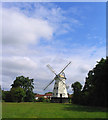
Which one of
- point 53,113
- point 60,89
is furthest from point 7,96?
point 53,113

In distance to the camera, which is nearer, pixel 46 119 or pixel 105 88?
pixel 46 119

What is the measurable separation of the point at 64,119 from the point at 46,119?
1353 mm

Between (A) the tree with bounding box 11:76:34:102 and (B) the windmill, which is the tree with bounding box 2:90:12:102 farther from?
(B) the windmill

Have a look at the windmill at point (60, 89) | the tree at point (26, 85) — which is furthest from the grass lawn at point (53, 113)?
the tree at point (26, 85)

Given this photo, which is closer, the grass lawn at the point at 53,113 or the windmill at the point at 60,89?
the grass lawn at the point at 53,113

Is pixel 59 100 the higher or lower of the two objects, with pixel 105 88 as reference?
lower

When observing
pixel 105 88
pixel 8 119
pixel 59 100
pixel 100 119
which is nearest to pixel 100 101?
pixel 105 88

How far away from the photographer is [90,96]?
1364 inches

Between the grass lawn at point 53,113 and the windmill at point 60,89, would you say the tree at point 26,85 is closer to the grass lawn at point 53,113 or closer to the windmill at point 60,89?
the windmill at point 60,89

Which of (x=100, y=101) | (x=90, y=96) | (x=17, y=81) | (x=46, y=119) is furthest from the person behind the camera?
(x=17, y=81)

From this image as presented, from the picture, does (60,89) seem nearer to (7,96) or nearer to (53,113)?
(7,96)

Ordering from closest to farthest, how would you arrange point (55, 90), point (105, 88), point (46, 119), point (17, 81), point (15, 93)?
point (46, 119)
point (105, 88)
point (15, 93)
point (55, 90)
point (17, 81)

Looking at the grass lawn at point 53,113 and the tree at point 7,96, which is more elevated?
the grass lawn at point 53,113

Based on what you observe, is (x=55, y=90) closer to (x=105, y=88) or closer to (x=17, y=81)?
(x=17, y=81)
